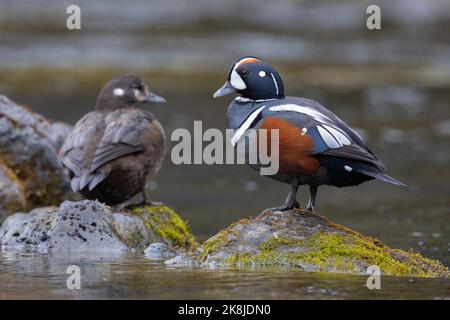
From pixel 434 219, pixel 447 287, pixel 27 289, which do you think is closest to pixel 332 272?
pixel 447 287

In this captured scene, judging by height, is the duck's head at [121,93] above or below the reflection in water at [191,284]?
above

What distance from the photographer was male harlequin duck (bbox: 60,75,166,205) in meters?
9.40

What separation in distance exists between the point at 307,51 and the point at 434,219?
58.6ft

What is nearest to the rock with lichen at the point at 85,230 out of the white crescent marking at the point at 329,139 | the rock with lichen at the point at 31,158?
the rock with lichen at the point at 31,158

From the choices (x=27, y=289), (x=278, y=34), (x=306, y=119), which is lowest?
(x=27, y=289)

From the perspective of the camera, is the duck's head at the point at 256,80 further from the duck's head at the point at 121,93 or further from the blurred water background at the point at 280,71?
the duck's head at the point at 121,93

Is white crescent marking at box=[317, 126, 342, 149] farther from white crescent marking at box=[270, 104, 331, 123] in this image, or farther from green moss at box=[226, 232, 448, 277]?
green moss at box=[226, 232, 448, 277]

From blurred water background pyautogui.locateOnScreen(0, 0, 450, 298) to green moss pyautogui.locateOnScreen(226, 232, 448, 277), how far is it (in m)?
0.35

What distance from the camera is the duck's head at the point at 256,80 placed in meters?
8.01

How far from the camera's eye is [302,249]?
25.1 ft

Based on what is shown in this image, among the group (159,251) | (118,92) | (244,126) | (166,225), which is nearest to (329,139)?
(244,126)

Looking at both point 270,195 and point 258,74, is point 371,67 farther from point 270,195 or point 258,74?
point 258,74

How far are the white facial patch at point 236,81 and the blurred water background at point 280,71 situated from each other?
65.9 inches

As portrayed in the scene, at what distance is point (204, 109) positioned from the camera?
22.1m
